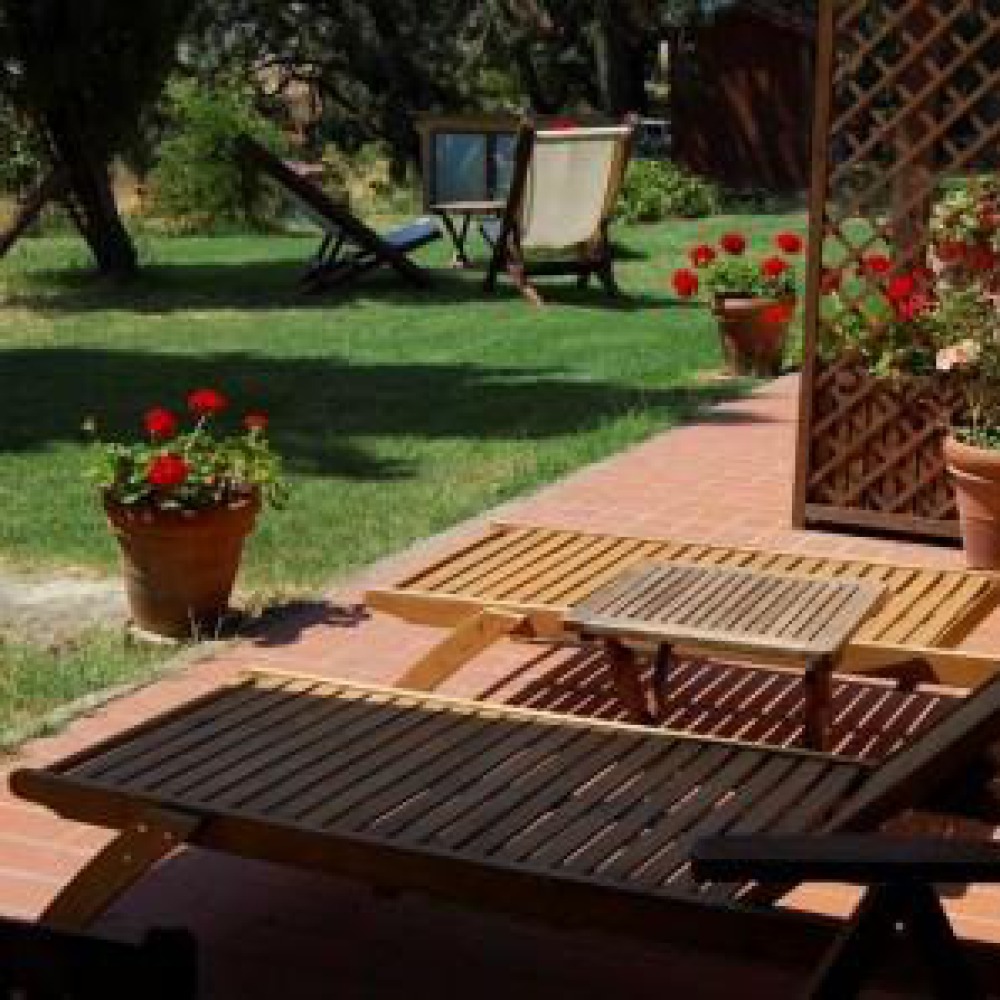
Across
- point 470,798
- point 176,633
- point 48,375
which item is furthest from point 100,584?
point 48,375

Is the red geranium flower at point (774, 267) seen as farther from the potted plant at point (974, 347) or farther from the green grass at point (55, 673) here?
the green grass at point (55, 673)

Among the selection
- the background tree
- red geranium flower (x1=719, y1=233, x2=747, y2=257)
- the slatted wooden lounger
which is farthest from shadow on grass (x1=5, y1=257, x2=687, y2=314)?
the slatted wooden lounger

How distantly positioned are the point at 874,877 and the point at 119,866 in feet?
5.12

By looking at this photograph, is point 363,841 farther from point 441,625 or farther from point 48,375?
point 48,375

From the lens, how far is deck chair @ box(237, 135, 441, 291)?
14.7 meters

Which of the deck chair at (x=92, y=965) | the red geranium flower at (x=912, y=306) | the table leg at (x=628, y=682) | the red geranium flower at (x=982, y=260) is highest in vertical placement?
the red geranium flower at (x=982, y=260)

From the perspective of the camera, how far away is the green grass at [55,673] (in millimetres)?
4918

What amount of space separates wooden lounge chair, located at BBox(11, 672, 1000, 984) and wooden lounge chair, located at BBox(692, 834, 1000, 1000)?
0.40 metres

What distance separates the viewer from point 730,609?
14.1 ft

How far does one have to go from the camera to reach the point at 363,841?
304cm

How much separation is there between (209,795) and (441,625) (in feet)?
4.59

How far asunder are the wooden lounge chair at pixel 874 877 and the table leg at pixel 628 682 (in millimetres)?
1999

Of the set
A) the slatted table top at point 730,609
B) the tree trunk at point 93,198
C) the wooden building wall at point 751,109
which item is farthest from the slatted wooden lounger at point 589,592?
the wooden building wall at point 751,109

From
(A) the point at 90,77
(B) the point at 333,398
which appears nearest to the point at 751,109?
(A) the point at 90,77
